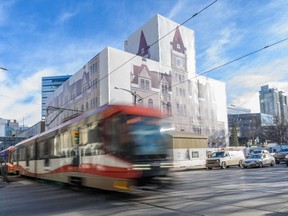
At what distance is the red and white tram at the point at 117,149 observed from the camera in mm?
11070

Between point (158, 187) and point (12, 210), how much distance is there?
4.78 meters

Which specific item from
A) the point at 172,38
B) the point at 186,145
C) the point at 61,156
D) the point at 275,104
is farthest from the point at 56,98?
the point at 61,156

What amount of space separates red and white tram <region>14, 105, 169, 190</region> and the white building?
4134 centimetres

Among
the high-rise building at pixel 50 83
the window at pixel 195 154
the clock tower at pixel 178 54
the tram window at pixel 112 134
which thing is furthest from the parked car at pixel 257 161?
the high-rise building at pixel 50 83

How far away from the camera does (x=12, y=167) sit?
1244 inches

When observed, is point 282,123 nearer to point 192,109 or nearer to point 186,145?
point 192,109

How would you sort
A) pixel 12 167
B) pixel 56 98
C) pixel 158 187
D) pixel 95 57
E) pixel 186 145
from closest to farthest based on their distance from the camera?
pixel 158 187, pixel 12 167, pixel 186 145, pixel 95 57, pixel 56 98

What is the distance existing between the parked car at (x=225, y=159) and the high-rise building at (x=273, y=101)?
66360 millimetres

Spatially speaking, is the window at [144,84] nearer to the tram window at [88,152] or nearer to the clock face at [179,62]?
the clock face at [179,62]

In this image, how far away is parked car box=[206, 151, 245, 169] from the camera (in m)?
32.4

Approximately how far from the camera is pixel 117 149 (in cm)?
1119

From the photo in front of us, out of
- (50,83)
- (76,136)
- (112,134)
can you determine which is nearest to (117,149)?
(112,134)

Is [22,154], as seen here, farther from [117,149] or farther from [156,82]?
[156,82]

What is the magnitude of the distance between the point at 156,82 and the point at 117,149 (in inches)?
2305
